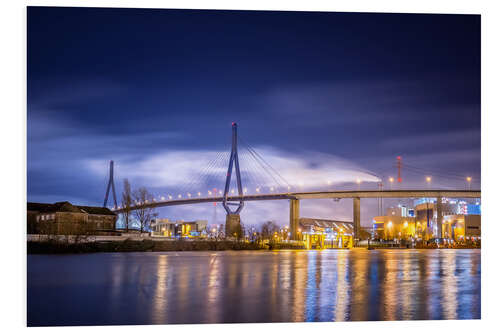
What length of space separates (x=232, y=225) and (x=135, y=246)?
777 inches

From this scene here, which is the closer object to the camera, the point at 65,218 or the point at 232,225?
the point at 65,218

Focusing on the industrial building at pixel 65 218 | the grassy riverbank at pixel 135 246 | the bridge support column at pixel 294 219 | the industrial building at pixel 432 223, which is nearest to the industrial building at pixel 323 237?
the bridge support column at pixel 294 219

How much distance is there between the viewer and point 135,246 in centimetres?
2950

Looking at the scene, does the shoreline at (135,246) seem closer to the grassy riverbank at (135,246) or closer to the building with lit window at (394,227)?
the grassy riverbank at (135,246)

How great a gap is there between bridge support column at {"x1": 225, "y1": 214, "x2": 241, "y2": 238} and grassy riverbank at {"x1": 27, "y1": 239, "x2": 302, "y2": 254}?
5.45 metres

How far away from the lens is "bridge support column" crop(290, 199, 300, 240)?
57281 millimetres

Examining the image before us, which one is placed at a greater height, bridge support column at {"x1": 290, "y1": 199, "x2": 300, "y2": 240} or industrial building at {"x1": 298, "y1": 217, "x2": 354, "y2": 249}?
bridge support column at {"x1": 290, "y1": 199, "x2": 300, "y2": 240}

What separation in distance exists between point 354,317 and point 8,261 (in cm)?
580

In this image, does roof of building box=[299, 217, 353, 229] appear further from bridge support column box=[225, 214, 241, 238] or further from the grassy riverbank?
the grassy riverbank

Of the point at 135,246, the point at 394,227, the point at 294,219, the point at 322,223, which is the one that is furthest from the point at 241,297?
the point at 322,223

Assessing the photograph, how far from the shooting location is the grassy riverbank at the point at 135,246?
80.4 feet

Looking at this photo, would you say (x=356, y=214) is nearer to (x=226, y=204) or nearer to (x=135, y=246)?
(x=226, y=204)

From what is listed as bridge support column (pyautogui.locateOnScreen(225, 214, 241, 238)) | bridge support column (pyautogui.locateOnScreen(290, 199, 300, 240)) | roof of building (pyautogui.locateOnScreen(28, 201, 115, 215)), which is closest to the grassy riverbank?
bridge support column (pyautogui.locateOnScreen(225, 214, 241, 238))

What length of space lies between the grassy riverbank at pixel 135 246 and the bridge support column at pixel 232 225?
5.45 meters
